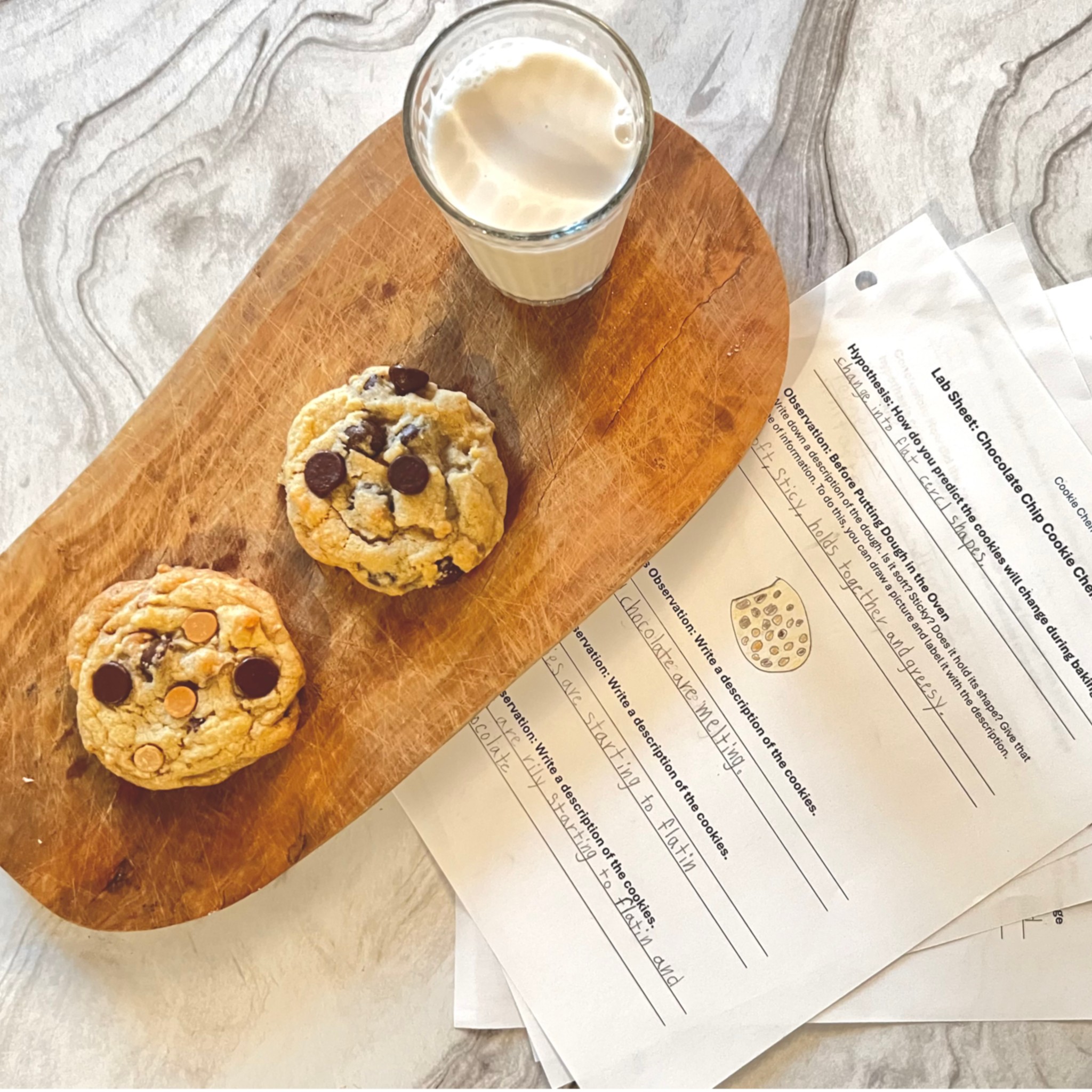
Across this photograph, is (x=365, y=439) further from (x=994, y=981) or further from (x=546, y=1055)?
(x=994, y=981)

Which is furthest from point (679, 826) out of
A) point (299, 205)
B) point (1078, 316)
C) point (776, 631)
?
point (299, 205)

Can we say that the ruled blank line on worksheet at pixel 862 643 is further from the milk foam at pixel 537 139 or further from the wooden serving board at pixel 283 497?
the milk foam at pixel 537 139

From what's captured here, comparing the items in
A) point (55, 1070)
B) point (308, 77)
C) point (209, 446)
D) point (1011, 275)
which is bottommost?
point (55, 1070)

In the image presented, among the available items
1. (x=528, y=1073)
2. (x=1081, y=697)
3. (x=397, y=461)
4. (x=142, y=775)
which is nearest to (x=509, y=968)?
(x=528, y=1073)

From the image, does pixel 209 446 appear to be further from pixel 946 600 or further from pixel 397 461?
pixel 946 600

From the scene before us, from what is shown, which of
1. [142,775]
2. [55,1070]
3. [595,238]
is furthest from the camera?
[55,1070]

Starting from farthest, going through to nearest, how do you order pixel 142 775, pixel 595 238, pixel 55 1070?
1. pixel 55 1070
2. pixel 142 775
3. pixel 595 238
